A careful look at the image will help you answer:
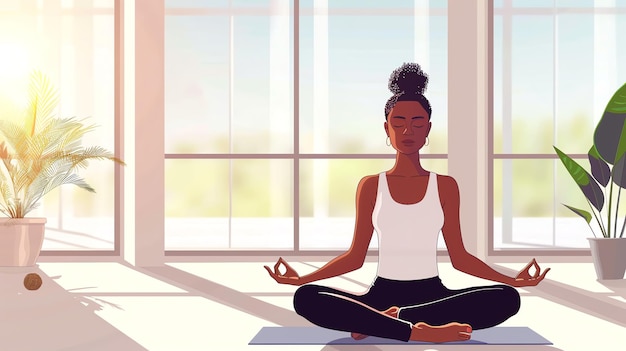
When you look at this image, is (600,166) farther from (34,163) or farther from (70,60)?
(70,60)

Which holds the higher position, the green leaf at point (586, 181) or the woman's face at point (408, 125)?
the woman's face at point (408, 125)

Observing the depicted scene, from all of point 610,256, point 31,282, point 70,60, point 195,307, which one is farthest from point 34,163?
point 610,256

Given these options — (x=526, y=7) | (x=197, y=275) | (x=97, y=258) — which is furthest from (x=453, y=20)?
(x=97, y=258)

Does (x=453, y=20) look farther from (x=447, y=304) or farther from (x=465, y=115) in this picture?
(x=447, y=304)

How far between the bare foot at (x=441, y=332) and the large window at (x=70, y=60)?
18.2 feet

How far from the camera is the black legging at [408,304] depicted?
3.50 meters

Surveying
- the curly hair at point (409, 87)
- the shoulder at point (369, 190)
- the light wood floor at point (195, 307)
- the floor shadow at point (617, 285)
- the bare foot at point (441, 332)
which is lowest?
the floor shadow at point (617, 285)

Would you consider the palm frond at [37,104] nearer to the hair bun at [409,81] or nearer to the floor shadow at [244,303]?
the floor shadow at [244,303]

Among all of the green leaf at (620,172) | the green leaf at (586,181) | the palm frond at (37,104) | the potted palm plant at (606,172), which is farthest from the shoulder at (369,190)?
the palm frond at (37,104)

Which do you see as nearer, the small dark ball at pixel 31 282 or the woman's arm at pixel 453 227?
the woman's arm at pixel 453 227

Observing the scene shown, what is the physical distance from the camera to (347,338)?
12.6ft

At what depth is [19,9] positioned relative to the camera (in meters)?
8.29

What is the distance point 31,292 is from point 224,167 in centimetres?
278

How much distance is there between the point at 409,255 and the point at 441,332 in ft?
1.20
